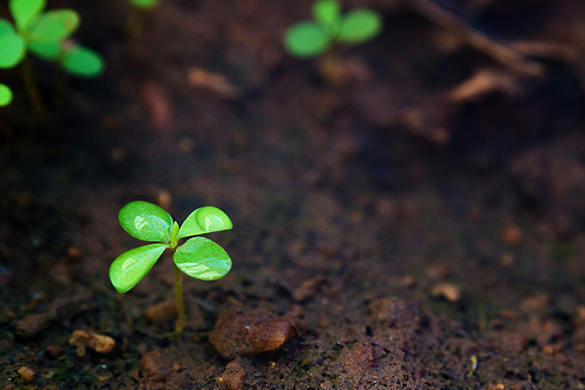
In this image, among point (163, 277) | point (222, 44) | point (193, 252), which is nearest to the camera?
point (193, 252)

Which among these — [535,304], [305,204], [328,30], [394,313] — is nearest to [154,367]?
[394,313]

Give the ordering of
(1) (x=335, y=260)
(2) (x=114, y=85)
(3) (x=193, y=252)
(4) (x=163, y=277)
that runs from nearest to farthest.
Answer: (3) (x=193, y=252)
(4) (x=163, y=277)
(1) (x=335, y=260)
(2) (x=114, y=85)

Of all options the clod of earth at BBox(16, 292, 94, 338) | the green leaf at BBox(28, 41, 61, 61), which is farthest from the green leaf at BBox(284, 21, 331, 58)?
the clod of earth at BBox(16, 292, 94, 338)

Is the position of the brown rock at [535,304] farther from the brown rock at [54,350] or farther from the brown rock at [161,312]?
the brown rock at [54,350]

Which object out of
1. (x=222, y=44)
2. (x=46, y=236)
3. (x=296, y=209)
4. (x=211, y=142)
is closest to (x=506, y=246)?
(x=296, y=209)

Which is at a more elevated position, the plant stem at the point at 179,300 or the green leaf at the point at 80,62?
the green leaf at the point at 80,62

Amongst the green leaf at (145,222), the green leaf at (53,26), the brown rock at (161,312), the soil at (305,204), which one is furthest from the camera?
the green leaf at (53,26)

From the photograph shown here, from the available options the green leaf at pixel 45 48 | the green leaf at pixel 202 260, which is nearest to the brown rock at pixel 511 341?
the green leaf at pixel 202 260

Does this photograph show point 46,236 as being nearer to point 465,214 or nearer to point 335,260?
point 335,260
